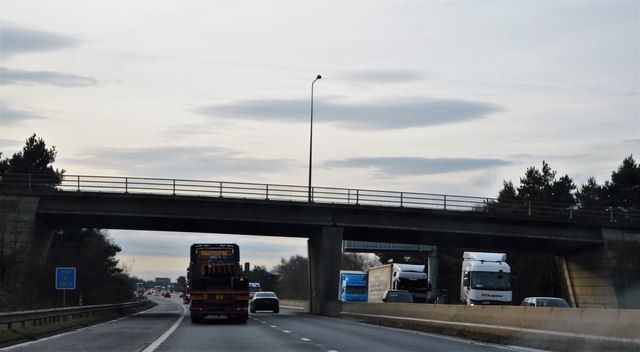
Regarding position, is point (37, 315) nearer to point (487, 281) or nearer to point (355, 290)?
point (487, 281)

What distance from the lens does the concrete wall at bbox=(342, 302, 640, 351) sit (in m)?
20.0

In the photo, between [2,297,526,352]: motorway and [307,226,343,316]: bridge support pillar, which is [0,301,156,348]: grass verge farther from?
[307,226,343,316]: bridge support pillar

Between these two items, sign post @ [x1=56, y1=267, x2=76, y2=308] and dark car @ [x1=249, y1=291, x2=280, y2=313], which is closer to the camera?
sign post @ [x1=56, y1=267, x2=76, y2=308]

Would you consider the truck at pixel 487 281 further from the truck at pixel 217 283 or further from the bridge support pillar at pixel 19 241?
the bridge support pillar at pixel 19 241

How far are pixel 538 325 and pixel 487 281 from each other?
3342 centimetres

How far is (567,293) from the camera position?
7344 centimetres

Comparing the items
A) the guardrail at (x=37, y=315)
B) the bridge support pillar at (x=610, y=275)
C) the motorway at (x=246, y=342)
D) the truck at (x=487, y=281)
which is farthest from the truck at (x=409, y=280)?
the motorway at (x=246, y=342)

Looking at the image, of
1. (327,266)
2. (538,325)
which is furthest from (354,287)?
(538,325)

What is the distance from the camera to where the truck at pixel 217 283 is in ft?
137

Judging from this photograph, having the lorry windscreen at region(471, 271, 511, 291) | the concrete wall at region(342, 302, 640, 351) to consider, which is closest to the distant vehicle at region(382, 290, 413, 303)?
the lorry windscreen at region(471, 271, 511, 291)

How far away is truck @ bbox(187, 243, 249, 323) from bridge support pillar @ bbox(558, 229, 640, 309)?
3174 cm

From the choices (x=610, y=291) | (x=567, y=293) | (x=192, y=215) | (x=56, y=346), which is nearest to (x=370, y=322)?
(x=192, y=215)

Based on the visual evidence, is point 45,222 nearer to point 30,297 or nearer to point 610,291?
point 30,297

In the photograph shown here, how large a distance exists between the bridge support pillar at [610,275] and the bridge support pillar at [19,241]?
120ft
